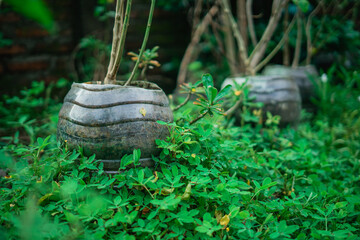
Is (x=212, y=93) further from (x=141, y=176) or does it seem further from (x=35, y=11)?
(x=35, y=11)

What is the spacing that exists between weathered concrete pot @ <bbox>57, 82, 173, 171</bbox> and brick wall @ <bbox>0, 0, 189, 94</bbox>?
6.70 feet

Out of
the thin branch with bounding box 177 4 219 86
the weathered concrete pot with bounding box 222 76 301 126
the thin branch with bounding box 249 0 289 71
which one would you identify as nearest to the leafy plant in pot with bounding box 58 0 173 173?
the weathered concrete pot with bounding box 222 76 301 126

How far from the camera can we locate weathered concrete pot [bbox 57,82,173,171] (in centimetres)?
111

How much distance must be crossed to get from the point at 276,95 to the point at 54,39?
228cm

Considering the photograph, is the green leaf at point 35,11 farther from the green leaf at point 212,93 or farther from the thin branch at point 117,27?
the thin branch at point 117,27

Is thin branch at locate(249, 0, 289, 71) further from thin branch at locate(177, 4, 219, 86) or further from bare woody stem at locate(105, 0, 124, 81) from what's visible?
bare woody stem at locate(105, 0, 124, 81)

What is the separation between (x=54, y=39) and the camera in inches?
119

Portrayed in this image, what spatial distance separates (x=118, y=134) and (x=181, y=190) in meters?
0.31

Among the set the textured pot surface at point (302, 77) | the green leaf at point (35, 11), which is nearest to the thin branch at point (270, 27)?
the textured pot surface at point (302, 77)

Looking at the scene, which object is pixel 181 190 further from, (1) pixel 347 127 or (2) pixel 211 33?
(2) pixel 211 33

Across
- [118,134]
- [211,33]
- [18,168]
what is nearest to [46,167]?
[18,168]

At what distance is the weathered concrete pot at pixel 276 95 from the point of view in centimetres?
207

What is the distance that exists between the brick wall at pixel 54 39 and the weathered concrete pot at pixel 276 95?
4.99ft

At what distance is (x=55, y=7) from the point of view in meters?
2.97
